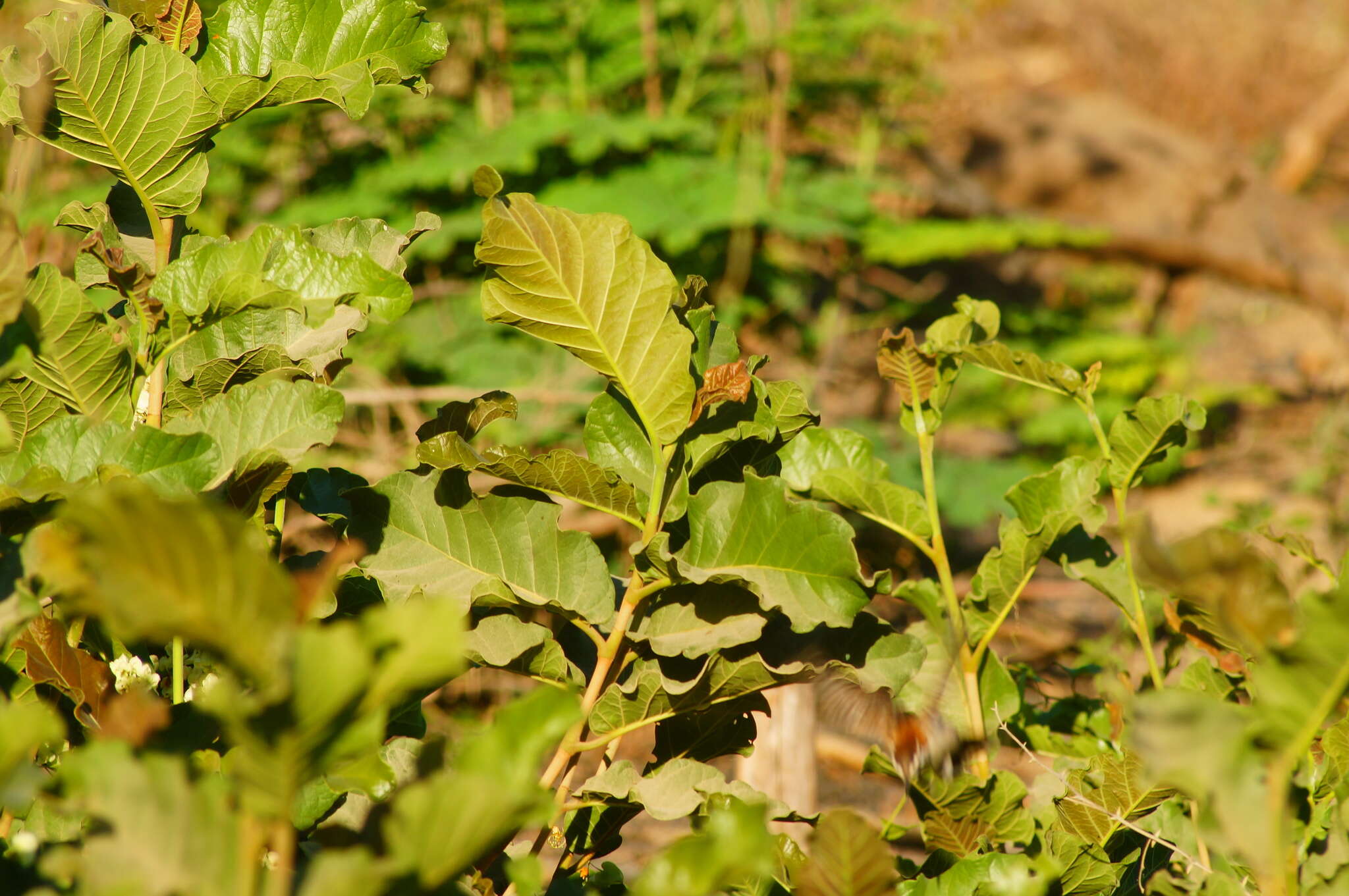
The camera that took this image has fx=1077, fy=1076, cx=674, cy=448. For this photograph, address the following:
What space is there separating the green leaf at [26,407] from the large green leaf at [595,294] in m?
0.24

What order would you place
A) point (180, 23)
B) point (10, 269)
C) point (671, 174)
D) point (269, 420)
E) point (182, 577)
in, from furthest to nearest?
point (671, 174) → point (180, 23) → point (269, 420) → point (10, 269) → point (182, 577)

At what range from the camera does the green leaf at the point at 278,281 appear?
1.86 ft

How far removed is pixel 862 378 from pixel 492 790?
5.09 metres

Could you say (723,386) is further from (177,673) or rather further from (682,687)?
(177,673)

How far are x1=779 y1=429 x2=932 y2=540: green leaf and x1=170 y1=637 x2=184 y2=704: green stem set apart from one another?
1.27ft

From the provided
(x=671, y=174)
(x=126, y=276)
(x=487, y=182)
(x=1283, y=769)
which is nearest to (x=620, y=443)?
(x=487, y=182)

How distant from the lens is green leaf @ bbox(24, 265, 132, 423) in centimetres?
55

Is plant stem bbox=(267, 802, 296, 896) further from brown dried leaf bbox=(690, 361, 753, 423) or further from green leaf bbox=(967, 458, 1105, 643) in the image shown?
green leaf bbox=(967, 458, 1105, 643)

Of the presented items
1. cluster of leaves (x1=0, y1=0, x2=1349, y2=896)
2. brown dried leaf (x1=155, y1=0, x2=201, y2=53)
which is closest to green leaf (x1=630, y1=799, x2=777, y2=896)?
cluster of leaves (x1=0, y1=0, x2=1349, y2=896)

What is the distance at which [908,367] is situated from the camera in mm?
743

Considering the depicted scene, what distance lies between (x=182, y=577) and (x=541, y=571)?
330 millimetres

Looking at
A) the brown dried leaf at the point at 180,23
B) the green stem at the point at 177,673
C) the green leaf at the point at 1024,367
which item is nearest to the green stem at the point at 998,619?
the green leaf at the point at 1024,367

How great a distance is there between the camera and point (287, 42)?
668 mm

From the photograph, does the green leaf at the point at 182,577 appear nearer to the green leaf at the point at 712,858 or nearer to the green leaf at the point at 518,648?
the green leaf at the point at 712,858
